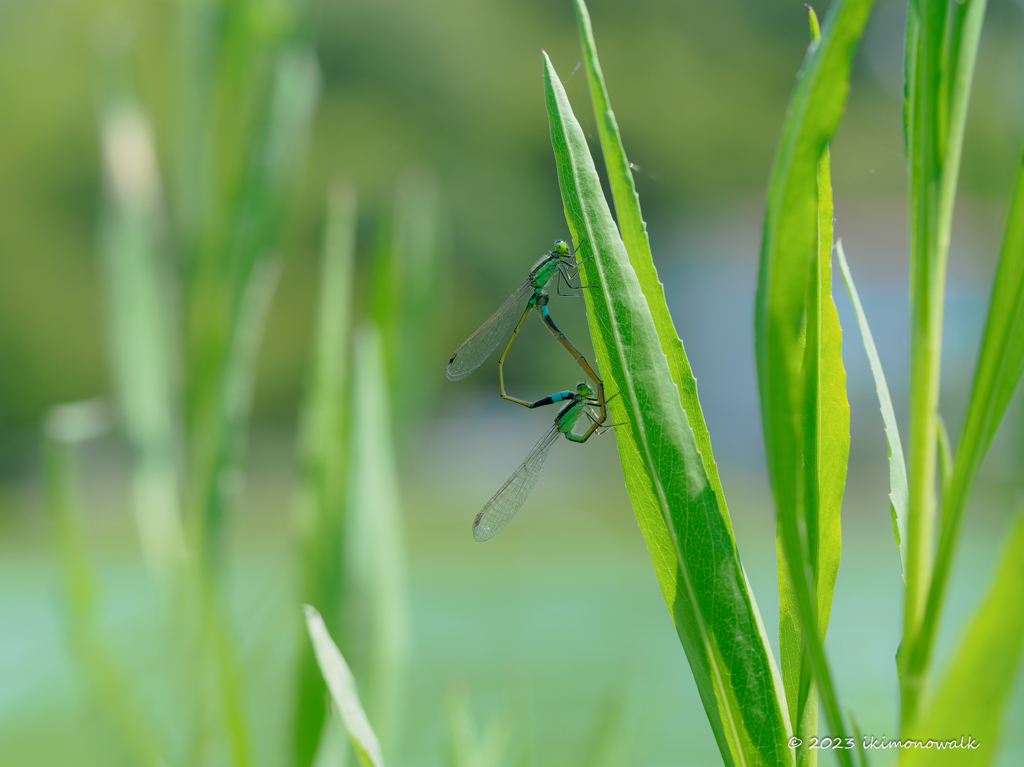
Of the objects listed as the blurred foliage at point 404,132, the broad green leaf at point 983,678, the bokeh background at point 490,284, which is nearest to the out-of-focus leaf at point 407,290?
the broad green leaf at point 983,678

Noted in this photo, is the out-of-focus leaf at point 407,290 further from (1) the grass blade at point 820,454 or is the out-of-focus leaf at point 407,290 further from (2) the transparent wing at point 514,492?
(1) the grass blade at point 820,454

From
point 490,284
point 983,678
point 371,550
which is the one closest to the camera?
point 983,678

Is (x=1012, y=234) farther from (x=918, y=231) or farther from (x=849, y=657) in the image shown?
(x=849, y=657)

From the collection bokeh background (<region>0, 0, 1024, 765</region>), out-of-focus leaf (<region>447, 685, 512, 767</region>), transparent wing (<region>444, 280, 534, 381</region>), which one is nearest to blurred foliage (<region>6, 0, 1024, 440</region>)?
bokeh background (<region>0, 0, 1024, 765</region>)

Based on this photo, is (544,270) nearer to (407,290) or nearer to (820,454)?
(407,290)

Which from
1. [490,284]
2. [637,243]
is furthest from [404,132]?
[637,243]

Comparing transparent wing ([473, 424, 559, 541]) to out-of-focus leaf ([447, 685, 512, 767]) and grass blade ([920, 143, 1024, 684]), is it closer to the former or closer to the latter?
out-of-focus leaf ([447, 685, 512, 767])
